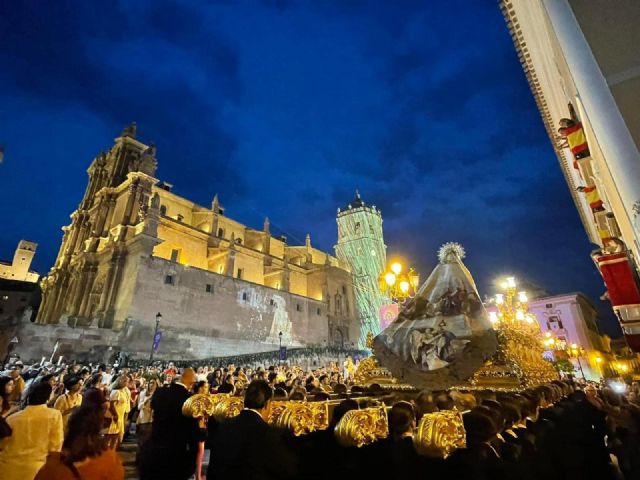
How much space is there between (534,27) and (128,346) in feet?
84.1

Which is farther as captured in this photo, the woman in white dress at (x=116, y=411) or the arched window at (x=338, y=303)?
the arched window at (x=338, y=303)

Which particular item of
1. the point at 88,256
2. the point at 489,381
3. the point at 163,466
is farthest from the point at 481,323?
the point at 88,256

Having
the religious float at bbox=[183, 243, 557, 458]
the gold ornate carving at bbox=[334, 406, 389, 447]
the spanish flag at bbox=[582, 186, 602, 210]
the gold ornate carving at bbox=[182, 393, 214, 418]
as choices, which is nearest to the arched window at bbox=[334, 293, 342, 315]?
the religious float at bbox=[183, 243, 557, 458]

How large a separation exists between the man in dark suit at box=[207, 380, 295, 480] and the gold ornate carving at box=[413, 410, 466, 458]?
88 centimetres

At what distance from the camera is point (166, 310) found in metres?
23.9

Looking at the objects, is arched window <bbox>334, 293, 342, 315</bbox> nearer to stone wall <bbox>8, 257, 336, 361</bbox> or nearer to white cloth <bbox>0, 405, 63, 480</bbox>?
stone wall <bbox>8, 257, 336, 361</bbox>

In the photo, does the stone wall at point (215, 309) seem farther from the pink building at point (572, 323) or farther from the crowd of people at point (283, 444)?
the pink building at point (572, 323)

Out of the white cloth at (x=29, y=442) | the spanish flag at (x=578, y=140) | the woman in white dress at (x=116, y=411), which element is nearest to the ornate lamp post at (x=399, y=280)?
the spanish flag at (x=578, y=140)

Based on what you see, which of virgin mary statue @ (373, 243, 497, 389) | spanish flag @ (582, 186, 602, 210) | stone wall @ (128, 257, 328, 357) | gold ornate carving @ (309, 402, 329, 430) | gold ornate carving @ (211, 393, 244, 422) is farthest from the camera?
stone wall @ (128, 257, 328, 357)

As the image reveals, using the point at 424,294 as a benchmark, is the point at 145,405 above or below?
below

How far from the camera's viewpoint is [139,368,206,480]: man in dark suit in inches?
118

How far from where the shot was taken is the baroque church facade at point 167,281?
22812mm

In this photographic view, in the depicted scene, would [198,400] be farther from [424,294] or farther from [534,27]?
[534,27]

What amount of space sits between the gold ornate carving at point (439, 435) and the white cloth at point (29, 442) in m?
3.40
